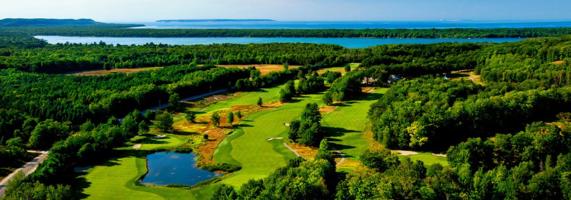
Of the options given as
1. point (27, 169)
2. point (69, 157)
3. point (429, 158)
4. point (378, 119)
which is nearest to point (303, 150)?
point (378, 119)

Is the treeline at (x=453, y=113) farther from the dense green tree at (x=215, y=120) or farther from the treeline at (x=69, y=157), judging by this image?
the treeline at (x=69, y=157)

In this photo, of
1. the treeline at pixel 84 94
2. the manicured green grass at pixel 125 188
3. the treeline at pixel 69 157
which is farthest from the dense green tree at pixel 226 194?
the treeline at pixel 84 94

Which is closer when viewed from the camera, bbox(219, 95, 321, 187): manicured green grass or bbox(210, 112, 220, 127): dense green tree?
bbox(219, 95, 321, 187): manicured green grass

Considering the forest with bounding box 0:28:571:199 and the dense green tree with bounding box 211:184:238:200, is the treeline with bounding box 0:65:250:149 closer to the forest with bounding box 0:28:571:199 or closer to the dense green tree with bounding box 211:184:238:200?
the forest with bounding box 0:28:571:199

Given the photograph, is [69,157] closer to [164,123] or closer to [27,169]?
[27,169]

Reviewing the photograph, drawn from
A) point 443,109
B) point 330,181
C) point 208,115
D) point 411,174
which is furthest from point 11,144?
point 443,109

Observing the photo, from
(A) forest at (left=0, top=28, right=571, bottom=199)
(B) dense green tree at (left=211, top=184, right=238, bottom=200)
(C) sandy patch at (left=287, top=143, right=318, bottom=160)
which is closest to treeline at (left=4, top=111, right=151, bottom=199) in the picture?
(A) forest at (left=0, top=28, right=571, bottom=199)

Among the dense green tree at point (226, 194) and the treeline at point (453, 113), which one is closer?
the dense green tree at point (226, 194)
